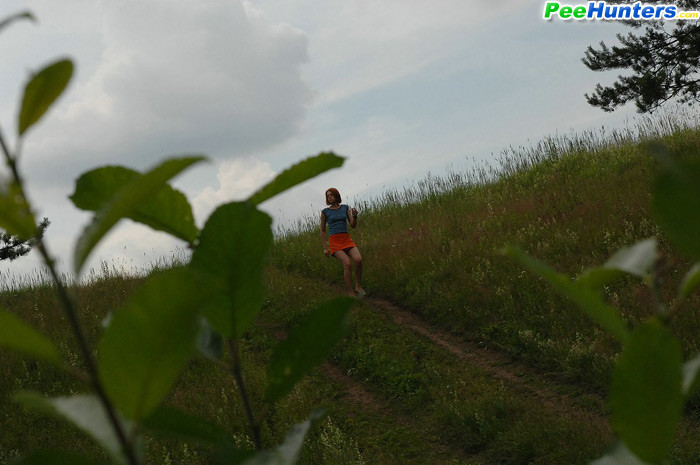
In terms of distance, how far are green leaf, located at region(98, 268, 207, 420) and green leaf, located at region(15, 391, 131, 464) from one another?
20 mm

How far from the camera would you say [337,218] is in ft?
35.4

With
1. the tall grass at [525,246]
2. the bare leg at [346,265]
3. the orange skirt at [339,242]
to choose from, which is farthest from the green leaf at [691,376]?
the orange skirt at [339,242]

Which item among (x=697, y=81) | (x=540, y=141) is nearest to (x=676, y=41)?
(x=697, y=81)

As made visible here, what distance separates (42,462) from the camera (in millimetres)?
405

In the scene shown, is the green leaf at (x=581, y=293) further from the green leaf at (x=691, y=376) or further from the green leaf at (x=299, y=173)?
the green leaf at (x=299, y=173)

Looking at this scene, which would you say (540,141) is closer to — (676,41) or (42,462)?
(676,41)

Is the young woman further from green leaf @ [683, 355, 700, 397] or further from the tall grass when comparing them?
green leaf @ [683, 355, 700, 397]

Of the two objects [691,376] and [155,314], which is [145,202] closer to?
[155,314]

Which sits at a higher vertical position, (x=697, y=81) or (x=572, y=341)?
(x=697, y=81)

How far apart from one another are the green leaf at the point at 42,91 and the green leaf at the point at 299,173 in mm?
184

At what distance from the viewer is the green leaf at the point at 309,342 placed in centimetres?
58

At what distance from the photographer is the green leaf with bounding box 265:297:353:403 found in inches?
22.7

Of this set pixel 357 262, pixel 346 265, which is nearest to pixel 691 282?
pixel 346 265

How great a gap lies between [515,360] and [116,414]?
25.2ft
